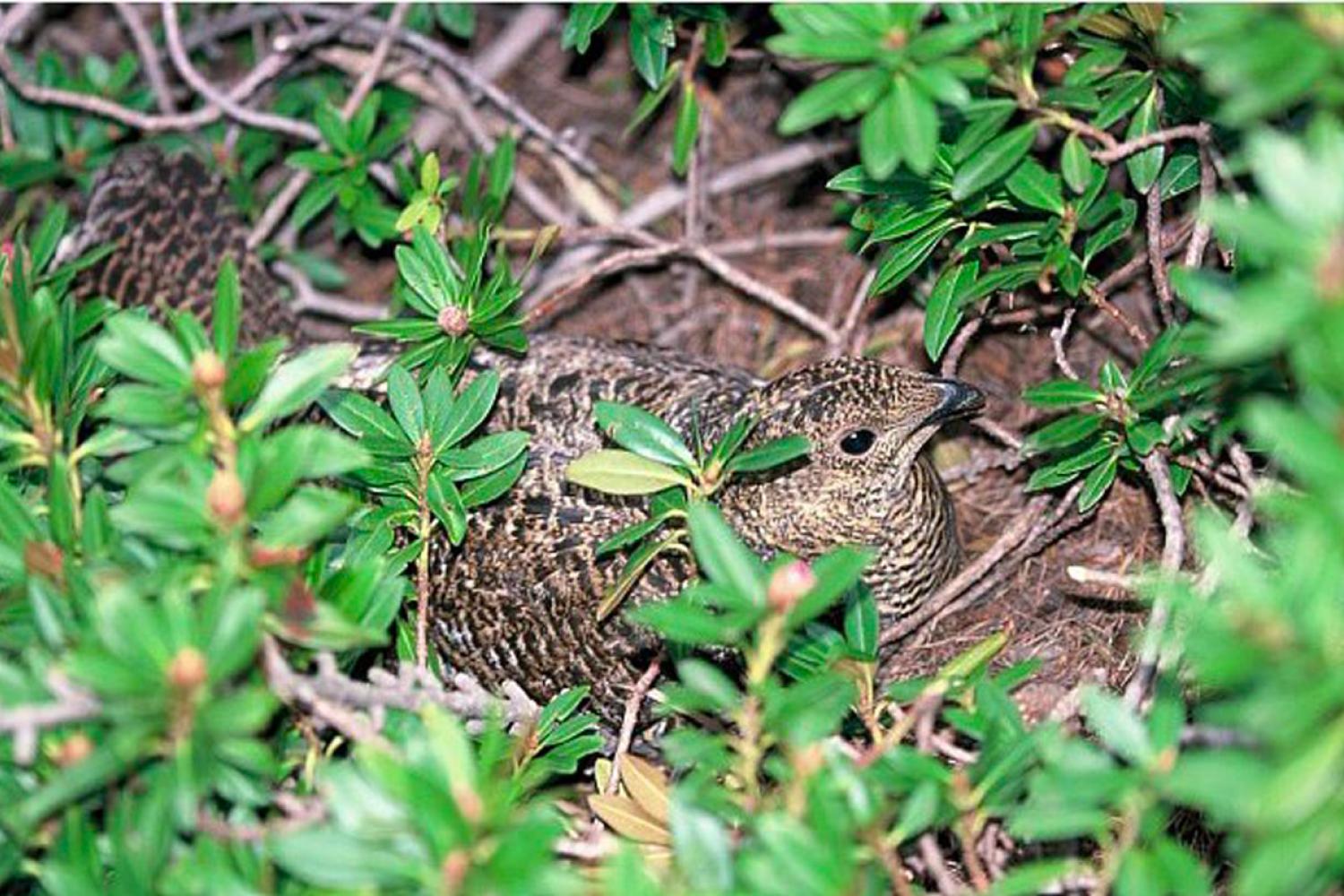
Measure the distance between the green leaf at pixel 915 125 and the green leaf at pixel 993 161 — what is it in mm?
499

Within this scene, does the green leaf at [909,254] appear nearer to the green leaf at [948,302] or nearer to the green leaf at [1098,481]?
the green leaf at [948,302]

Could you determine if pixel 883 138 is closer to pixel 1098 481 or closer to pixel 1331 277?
pixel 1331 277

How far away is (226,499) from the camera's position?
233 centimetres

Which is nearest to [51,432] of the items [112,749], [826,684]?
[112,749]

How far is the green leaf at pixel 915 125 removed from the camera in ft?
8.27

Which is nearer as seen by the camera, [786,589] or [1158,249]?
[786,589]

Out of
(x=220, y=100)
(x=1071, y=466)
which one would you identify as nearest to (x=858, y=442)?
(x=1071, y=466)

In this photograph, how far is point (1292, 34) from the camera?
207 centimetres

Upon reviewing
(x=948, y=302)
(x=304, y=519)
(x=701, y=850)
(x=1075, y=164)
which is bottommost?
(x=701, y=850)

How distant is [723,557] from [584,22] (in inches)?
65.4

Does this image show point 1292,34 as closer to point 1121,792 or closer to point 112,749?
point 1121,792

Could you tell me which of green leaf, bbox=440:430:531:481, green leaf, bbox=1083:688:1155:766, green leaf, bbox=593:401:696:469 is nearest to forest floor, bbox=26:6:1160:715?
green leaf, bbox=593:401:696:469

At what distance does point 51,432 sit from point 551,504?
4.20 feet

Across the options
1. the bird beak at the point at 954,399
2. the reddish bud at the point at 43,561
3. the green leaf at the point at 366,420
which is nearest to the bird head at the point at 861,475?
the bird beak at the point at 954,399
